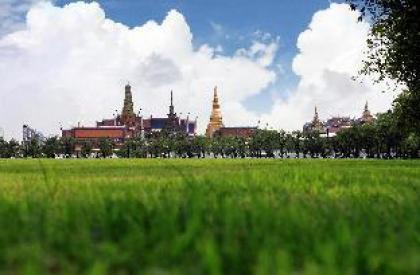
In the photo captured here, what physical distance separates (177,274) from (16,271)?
0.74m

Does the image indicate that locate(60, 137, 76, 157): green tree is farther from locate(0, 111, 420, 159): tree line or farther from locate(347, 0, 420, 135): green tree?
locate(347, 0, 420, 135): green tree

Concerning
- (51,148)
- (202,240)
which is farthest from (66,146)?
(202,240)

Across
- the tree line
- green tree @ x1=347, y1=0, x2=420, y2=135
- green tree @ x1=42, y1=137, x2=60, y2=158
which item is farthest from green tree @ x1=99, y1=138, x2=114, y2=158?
green tree @ x1=347, y1=0, x2=420, y2=135

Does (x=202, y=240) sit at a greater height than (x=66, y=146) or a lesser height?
lesser

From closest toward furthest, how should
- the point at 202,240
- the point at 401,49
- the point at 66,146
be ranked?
the point at 202,240, the point at 401,49, the point at 66,146

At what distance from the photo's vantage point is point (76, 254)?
3221 mm

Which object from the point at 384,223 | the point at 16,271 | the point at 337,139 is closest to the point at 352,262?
the point at 16,271

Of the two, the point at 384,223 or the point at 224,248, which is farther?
the point at 384,223

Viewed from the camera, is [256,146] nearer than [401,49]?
No

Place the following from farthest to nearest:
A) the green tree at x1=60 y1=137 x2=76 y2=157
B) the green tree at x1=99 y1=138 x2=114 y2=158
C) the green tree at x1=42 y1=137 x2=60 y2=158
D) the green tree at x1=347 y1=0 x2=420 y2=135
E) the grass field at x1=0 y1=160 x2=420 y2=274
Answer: the green tree at x1=60 y1=137 x2=76 y2=157 < the green tree at x1=99 y1=138 x2=114 y2=158 < the green tree at x1=42 y1=137 x2=60 y2=158 < the green tree at x1=347 y1=0 x2=420 y2=135 < the grass field at x1=0 y1=160 x2=420 y2=274

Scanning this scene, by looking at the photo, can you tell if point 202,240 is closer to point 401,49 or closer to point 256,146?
point 401,49

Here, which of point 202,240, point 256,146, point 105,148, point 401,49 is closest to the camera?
point 202,240

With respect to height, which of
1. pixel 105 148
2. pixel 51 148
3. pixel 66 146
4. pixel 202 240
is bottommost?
pixel 202 240

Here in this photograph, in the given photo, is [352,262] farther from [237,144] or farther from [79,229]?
[237,144]
